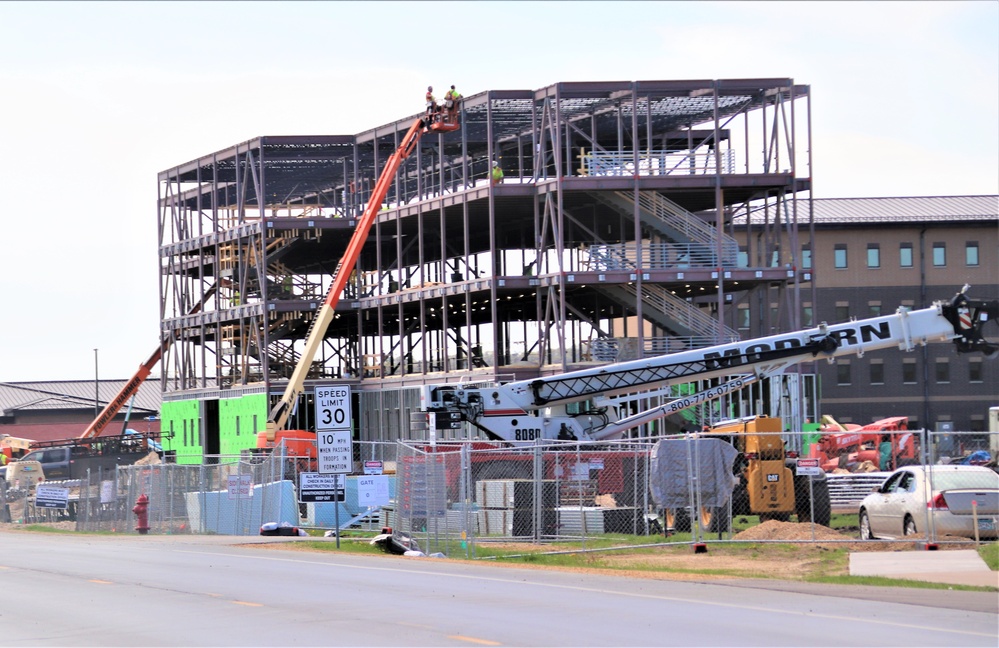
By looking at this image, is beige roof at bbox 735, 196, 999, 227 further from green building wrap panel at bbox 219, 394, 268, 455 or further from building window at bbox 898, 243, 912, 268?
green building wrap panel at bbox 219, 394, 268, 455

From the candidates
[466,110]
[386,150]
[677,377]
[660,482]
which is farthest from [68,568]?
[386,150]

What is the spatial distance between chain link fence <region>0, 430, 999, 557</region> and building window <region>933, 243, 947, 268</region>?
50.9 metres

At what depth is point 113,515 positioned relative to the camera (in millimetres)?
42438

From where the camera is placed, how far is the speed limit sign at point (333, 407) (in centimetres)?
2919

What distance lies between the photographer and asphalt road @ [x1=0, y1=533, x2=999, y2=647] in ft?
47.3

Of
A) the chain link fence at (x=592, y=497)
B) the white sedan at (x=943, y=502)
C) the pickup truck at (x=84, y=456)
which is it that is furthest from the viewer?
the pickup truck at (x=84, y=456)

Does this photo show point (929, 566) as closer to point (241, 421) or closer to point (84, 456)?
point (241, 421)

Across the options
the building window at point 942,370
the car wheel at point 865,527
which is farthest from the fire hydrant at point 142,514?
the building window at point 942,370

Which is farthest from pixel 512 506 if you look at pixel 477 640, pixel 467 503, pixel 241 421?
pixel 241 421

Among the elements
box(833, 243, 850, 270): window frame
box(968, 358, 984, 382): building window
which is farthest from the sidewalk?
box(968, 358, 984, 382): building window

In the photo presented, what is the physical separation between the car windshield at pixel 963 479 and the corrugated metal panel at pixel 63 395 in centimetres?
9491

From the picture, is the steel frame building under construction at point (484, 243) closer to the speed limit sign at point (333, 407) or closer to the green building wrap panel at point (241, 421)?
the green building wrap panel at point (241, 421)

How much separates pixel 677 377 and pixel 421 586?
17.5m

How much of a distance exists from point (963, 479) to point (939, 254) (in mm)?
68009
